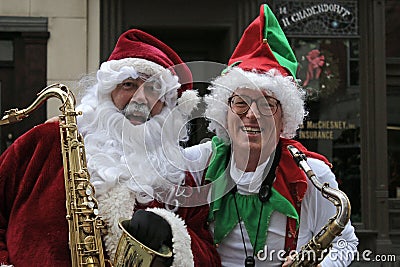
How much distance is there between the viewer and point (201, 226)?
340 centimetres

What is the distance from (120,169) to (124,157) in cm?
9

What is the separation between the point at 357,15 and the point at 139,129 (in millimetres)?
5372

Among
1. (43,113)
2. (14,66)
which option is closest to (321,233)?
(43,113)

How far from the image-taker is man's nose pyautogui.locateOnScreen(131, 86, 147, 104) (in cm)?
335

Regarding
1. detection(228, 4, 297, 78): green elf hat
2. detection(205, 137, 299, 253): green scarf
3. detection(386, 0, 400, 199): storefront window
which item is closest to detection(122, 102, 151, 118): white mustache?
detection(205, 137, 299, 253): green scarf

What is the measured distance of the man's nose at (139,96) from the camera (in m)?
3.35

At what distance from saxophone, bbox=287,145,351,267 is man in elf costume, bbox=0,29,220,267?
1.56 feet

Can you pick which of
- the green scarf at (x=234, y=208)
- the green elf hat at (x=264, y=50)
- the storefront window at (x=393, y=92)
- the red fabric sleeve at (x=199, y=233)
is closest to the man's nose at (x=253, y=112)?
the green elf hat at (x=264, y=50)

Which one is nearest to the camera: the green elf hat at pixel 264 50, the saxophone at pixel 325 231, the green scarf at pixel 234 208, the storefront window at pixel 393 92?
the saxophone at pixel 325 231

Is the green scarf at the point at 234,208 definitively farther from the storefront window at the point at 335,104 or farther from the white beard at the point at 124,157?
the storefront window at the point at 335,104

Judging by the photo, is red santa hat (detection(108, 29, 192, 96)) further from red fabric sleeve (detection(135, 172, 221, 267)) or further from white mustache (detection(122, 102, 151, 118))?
red fabric sleeve (detection(135, 172, 221, 267))

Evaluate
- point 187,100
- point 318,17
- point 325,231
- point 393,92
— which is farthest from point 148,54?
point 393,92

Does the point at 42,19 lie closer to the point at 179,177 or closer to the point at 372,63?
the point at 372,63

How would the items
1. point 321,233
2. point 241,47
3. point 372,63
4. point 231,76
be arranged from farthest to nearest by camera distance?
point 372,63
point 241,47
point 231,76
point 321,233
